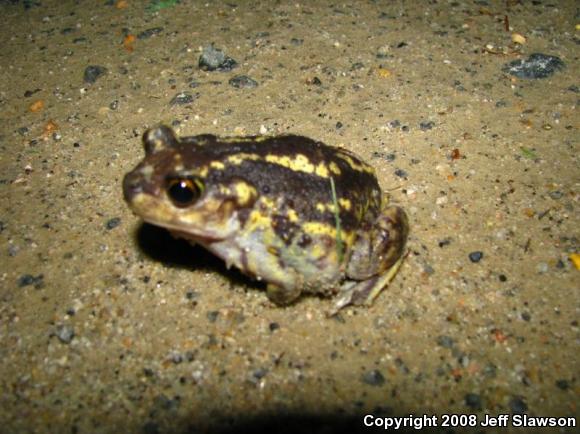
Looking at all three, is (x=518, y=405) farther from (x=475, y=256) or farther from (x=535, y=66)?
(x=535, y=66)

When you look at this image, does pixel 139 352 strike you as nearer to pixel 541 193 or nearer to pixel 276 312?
pixel 276 312

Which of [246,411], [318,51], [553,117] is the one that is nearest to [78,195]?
[246,411]

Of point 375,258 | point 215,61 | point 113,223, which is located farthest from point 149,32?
point 375,258

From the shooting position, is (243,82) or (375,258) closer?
(375,258)

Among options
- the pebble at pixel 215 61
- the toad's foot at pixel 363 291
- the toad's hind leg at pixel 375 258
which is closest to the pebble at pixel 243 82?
the pebble at pixel 215 61

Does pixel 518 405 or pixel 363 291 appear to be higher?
pixel 363 291
